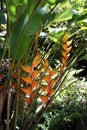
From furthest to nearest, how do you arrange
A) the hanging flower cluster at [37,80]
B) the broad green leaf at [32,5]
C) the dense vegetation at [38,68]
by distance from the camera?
the hanging flower cluster at [37,80], the dense vegetation at [38,68], the broad green leaf at [32,5]

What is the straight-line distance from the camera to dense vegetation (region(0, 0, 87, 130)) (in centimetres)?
141

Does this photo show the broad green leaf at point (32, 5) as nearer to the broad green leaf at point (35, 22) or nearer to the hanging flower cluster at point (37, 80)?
the broad green leaf at point (35, 22)

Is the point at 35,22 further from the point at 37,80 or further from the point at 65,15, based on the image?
the point at 37,80

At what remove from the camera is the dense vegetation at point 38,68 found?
1411 mm

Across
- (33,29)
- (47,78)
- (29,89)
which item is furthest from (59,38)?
(33,29)

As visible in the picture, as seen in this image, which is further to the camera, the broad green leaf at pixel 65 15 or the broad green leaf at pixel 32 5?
the broad green leaf at pixel 65 15

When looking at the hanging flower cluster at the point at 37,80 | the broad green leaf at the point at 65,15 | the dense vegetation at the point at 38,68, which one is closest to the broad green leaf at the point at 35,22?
the dense vegetation at the point at 38,68

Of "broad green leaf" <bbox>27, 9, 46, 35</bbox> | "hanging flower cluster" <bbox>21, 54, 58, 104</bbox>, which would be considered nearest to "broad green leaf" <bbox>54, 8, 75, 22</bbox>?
"broad green leaf" <bbox>27, 9, 46, 35</bbox>

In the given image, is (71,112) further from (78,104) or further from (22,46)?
(22,46)

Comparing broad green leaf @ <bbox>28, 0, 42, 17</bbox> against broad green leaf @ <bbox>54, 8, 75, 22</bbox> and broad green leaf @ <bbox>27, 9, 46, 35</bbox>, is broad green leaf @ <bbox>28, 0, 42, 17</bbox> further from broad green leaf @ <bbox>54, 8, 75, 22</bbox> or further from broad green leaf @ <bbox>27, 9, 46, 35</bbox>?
broad green leaf @ <bbox>54, 8, 75, 22</bbox>

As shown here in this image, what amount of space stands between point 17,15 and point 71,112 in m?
1.19

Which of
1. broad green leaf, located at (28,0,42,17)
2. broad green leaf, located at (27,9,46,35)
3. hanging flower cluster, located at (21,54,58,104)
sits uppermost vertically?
broad green leaf, located at (28,0,42,17)

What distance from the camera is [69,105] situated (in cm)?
241

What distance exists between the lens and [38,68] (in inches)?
78.3
